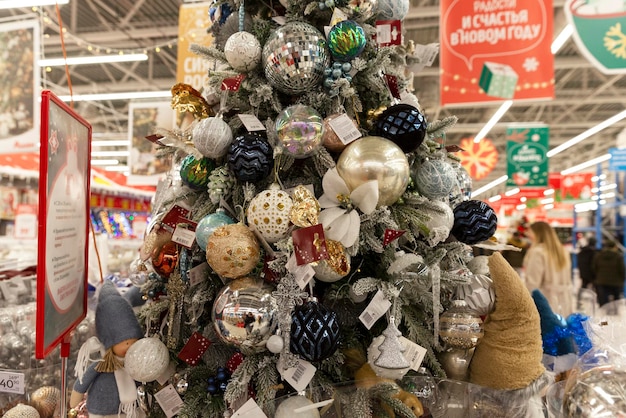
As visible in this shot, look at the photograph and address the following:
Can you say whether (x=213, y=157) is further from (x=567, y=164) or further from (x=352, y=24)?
(x=567, y=164)

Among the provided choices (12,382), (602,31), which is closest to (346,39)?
(12,382)

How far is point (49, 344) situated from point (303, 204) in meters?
0.68

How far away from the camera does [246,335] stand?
1.14 metres

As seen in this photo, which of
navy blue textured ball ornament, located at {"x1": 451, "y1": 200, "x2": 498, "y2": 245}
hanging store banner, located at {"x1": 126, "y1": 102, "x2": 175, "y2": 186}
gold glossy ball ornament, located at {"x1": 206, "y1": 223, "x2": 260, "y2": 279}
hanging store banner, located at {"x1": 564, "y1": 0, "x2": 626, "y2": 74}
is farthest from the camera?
hanging store banner, located at {"x1": 126, "y1": 102, "x2": 175, "y2": 186}

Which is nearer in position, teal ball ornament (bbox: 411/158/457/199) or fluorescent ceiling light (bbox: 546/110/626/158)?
teal ball ornament (bbox: 411/158/457/199)

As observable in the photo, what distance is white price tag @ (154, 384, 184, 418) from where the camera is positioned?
52.1 inches

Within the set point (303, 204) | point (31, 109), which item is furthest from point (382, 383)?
point (31, 109)

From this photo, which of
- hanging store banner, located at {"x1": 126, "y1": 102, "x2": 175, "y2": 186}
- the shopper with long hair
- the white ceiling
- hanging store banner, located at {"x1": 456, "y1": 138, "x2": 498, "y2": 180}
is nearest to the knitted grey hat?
the white ceiling

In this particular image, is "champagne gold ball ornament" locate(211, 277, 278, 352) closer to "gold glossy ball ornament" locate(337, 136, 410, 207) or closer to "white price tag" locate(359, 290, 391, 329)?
"white price tag" locate(359, 290, 391, 329)

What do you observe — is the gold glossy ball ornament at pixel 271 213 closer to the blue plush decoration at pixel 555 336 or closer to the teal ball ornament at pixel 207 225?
the teal ball ornament at pixel 207 225

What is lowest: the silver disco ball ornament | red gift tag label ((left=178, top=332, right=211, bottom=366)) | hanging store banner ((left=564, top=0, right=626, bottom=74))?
red gift tag label ((left=178, top=332, right=211, bottom=366))

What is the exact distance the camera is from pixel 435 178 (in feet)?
4.36

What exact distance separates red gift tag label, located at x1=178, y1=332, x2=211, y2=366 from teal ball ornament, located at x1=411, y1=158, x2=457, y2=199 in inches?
29.6

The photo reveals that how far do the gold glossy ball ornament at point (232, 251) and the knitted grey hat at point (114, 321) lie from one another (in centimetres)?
43
